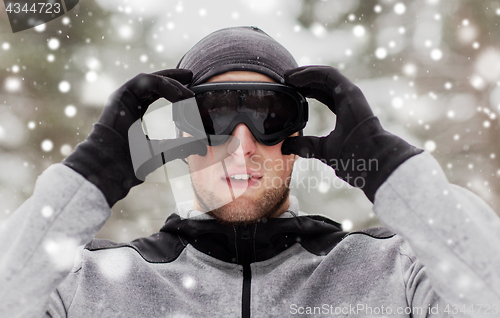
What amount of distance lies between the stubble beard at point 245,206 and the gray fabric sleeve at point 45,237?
69cm

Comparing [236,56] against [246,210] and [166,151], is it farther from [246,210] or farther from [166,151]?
[246,210]

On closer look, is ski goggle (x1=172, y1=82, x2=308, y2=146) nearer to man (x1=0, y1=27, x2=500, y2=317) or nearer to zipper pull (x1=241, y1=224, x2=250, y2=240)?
man (x1=0, y1=27, x2=500, y2=317)

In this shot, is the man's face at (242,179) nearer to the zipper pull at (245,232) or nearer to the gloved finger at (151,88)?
the zipper pull at (245,232)

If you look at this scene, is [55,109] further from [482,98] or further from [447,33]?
[482,98]

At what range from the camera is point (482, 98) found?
4.61m

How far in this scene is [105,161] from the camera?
1.51 meters

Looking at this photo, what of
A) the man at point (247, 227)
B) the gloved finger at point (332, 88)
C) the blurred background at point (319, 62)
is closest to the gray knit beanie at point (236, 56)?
the man at point (247, 227)

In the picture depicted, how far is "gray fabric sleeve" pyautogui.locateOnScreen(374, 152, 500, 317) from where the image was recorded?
122 centimetres

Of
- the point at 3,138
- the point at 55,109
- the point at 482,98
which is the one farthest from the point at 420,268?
the point at 3,138

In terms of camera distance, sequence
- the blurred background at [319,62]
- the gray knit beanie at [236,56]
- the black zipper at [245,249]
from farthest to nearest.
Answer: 1. the blurred background at [319,62]
2. the gray knit beanie at [236,56]
3. the black zipper at [245,249]

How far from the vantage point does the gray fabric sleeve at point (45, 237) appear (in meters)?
1.32

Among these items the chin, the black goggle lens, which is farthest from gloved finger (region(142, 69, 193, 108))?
the chin

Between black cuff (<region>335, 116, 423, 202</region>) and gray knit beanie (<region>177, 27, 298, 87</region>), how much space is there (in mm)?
785

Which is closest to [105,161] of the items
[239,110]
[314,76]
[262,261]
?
[239,110]
